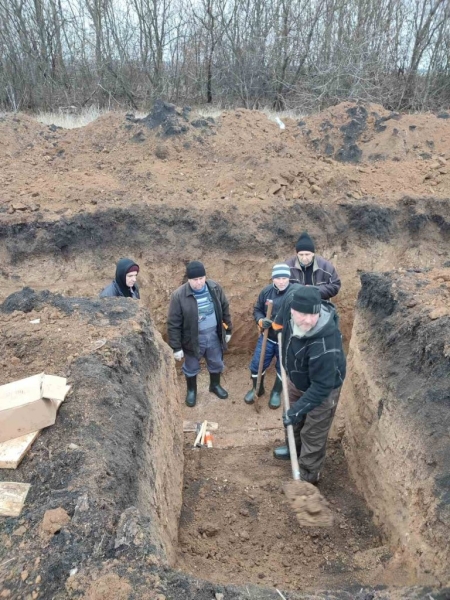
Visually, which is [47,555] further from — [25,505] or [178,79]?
[178,79]

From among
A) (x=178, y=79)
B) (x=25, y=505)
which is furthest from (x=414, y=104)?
(x=25, y=505)

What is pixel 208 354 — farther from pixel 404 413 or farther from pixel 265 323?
pixel 404 413

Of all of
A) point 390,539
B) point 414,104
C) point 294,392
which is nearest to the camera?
point 390,539

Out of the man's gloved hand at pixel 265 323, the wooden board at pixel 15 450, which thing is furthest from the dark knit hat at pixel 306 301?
the wooden board at pixel 15 450

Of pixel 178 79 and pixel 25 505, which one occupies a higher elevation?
pixel 178 79

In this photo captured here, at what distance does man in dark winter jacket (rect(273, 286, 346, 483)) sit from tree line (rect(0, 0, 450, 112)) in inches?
589

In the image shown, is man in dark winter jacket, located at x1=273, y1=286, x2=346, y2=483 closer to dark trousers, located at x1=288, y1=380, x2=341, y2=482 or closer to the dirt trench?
dark trousers, located at x1=288, y1=380, x2=341, y2=482

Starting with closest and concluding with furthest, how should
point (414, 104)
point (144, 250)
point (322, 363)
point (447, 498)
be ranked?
point (447, 498) → point (322, 363) → point (144, 250) → point (414, 104)

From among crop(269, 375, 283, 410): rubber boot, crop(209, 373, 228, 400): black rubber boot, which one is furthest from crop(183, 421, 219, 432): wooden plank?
crop(269, 375, 283, 410): rubber boot

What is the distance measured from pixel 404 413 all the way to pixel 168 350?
2.79 m

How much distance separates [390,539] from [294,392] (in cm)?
163

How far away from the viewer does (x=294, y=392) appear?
4.93 m

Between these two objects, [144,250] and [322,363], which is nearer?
[322,363]

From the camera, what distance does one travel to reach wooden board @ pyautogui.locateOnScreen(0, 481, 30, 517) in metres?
2.79
